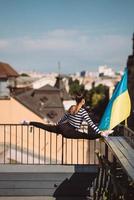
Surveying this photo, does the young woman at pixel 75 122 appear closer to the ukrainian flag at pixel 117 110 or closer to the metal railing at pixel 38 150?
the ukrainian flag at pixel 117 110

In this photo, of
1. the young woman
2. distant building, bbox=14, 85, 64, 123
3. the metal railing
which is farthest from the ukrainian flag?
distant building, bbox=14, 85, 64, 123

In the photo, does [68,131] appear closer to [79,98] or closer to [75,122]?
[75,122]

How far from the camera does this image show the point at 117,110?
5.91 m

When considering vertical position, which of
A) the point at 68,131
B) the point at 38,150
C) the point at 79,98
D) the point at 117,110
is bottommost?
the point at 38,150

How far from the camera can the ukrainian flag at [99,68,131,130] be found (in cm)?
590

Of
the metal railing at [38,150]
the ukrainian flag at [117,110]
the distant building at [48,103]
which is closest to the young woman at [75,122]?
the ukrainian flag at [117,110]

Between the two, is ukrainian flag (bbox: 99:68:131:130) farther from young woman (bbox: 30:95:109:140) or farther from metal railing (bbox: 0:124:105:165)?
metal railing (bbox: 0:124:105:165)

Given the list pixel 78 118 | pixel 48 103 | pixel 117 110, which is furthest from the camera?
pixel 48 103

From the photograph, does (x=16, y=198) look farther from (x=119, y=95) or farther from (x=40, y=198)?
(x=119, y=95)

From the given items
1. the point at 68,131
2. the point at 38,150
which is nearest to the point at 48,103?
the point at 38,150

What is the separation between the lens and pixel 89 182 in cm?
737

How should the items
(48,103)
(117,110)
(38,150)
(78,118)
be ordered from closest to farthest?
(117,110), (78,118), (38,150), (48,103)

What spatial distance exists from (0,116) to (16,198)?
1993 cm

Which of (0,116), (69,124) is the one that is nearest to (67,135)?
(69,124)
